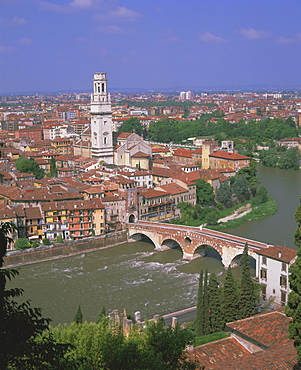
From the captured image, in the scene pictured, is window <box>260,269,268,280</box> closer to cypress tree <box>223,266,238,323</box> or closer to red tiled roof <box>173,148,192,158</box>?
cypress tree <box>223,266,238,323</box>

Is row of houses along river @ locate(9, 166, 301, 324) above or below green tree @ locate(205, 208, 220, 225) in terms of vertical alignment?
below

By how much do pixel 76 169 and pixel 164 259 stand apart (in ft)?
38.3

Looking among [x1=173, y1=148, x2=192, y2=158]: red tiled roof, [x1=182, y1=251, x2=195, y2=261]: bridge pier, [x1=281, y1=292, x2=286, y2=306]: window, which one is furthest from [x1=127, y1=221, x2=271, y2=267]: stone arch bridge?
[x1=173, y1=148, x2=192, y2=158]: red tiled roof

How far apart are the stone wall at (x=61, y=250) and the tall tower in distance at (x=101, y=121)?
34.1 ft

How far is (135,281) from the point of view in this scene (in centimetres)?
1381

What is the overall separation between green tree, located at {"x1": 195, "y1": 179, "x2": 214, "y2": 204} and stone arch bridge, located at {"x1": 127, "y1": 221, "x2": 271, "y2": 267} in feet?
13.3

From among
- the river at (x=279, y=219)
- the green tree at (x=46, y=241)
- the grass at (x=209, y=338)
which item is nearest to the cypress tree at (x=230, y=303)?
the grass at (x=209, y=338)

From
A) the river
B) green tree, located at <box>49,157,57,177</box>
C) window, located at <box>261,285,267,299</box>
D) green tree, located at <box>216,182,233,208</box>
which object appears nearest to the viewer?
window, located at <box>261,285,267,299</box>

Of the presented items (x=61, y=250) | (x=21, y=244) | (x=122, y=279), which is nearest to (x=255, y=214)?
(x=122, y=279)

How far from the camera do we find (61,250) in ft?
52.3

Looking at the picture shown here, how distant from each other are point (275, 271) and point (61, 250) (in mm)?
6964

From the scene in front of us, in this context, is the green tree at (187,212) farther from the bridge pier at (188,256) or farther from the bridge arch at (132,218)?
the bridge pier at (188,256)

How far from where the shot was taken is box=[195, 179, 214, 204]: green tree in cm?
2116

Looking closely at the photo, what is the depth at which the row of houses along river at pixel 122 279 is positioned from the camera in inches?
484
